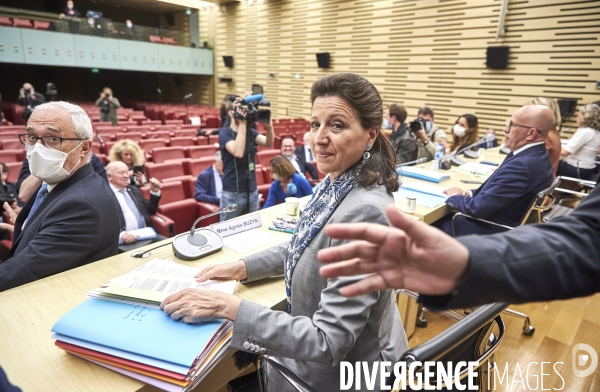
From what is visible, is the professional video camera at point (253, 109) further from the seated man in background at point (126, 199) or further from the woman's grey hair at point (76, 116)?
the woman's grey hair at point (76, 116)

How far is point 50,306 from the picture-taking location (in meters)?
1.21

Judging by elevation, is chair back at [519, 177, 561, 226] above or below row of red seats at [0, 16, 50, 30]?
below

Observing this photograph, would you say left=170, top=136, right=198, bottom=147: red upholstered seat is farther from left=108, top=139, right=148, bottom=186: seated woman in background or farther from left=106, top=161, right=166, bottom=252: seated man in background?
left=106, top=161, right=166, bottom=252: seated man in background

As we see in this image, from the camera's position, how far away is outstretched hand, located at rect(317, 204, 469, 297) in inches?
21.8

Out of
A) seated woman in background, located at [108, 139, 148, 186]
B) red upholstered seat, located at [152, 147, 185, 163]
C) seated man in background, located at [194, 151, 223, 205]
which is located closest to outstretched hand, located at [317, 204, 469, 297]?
seated woman in background, located at [108, 139, 148, 186]

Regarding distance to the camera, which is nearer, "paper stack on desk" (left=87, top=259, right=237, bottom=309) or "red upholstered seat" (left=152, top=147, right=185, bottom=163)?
"paper stack on desk" (left=87, top=259, right=237, bottom=309)

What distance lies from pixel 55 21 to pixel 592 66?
51.3 ft

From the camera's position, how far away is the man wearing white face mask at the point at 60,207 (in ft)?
4.64

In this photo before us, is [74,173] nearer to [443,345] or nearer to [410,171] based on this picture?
[443,345]

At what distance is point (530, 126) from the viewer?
2473 millimetres

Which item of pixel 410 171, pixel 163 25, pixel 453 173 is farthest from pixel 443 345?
pixel 163 25

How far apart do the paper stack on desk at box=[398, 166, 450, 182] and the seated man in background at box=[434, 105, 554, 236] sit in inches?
26.3

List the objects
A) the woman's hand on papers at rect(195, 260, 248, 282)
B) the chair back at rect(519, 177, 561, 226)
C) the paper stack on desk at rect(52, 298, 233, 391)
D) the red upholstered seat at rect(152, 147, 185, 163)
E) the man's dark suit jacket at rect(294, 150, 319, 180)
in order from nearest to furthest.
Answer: the paper stack on desk at rect(52, 298, 233, 391) < the woman's hand on papers at rect(195, 260, 248, 282) < the chair back at rect(519, 177, 561, 226) < the man's dark suit jacket at rect(294, 150, 319, 180) < the red upholstered seat at rect(152, 147, 185, 163)

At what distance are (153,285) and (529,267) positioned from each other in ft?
3.60
